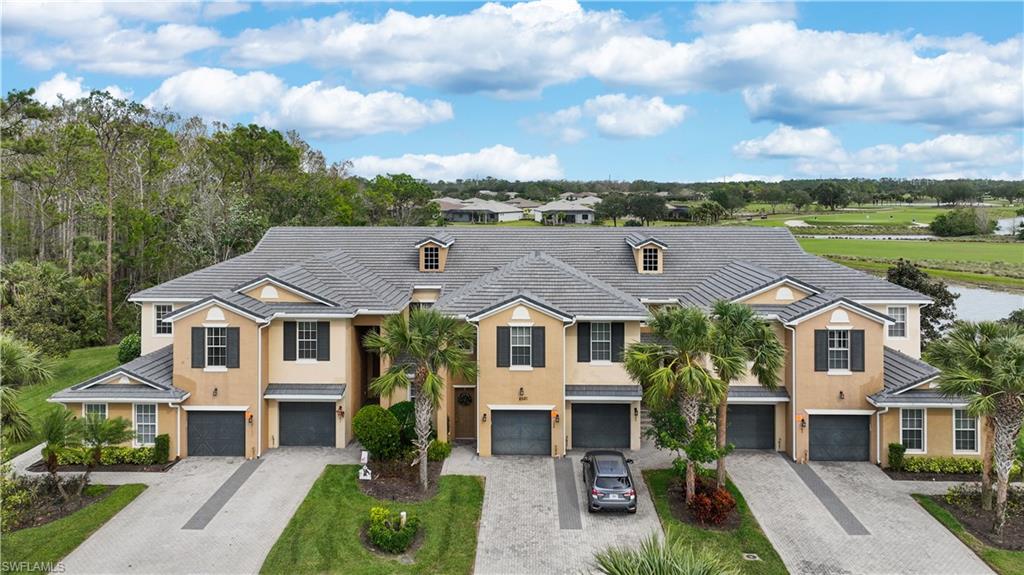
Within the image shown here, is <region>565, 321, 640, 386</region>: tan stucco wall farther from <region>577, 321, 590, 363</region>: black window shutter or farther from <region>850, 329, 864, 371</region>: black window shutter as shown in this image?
<region>850, 329, 864, 371</region>: black window shutter

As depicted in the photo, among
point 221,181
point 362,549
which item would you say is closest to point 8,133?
point 221,181

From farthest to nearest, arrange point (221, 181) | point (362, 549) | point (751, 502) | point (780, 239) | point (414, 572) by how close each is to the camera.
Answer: point (221, 181)
point (780, 239)
point (751, 502)
point (362, 549)
point (414, 572)

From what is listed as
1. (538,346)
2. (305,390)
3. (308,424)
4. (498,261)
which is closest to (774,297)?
(538,346)

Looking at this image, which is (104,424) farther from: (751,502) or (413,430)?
(751,502)

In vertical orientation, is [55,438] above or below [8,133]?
below

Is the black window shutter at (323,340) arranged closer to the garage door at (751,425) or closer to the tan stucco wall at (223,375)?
the tan stucco wall at (223,375)
